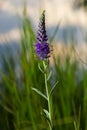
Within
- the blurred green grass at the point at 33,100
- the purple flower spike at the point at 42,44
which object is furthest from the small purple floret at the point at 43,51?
the blurred green grass at the point at 33,100

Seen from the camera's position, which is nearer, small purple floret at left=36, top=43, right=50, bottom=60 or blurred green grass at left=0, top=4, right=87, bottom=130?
small purple floret at left=36, top=43, right=50, bottom=60

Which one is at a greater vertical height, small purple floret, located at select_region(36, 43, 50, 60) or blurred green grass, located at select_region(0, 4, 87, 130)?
small purple floret, located at select_region(36, 43, 50, 60)

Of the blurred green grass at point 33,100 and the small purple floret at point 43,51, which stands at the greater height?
the small purple floret at point 43,51

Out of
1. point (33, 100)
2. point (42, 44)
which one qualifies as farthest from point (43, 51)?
point (33, 100)

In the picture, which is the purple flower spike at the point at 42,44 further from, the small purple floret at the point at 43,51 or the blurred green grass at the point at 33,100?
the blurred green grass at the point at 33,100

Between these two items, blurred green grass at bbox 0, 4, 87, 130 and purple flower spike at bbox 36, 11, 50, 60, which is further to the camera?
blurred green grass at bbox 0, 4, 87, 130

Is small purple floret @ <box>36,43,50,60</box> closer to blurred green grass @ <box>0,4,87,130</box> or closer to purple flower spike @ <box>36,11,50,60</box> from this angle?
purple flower spike @ <box>36,11,50,60</box>

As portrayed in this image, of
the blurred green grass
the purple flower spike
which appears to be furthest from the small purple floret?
the blurred green grass

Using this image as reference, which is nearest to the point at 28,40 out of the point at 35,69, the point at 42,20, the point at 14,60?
the point at 35,69
